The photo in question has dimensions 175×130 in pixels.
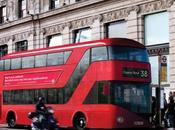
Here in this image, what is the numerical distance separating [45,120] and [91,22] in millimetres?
15802

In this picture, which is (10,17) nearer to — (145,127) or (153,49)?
(153,49)

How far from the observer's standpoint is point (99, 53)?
22.9 metres

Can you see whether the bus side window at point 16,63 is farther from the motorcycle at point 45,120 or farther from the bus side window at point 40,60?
the motorcycle at point 45,120

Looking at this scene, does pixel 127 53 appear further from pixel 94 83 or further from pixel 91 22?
pixel 91 22

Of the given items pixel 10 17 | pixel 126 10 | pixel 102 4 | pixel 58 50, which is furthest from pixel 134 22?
pixel 10 17

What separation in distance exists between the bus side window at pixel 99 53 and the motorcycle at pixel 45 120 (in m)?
3.17

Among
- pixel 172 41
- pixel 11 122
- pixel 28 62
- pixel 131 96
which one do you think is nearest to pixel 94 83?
pixel 131 96

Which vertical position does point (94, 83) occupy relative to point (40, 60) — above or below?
below

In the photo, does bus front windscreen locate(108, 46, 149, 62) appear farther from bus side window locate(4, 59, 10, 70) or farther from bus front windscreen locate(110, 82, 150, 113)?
bus side window locate(4, 59, 10, 70)

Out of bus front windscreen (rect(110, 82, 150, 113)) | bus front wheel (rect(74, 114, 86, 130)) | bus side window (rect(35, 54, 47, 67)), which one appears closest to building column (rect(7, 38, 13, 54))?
bus side window (rect(35, 54, 47, 67))

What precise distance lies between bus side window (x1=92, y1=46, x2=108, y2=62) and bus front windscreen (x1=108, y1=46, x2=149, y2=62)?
0.27 meters

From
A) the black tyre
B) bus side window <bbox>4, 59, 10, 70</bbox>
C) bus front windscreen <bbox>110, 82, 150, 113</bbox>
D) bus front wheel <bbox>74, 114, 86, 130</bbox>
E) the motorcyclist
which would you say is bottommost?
the black tyre

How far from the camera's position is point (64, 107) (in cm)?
2445

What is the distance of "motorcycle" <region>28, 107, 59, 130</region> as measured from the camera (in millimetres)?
22312
